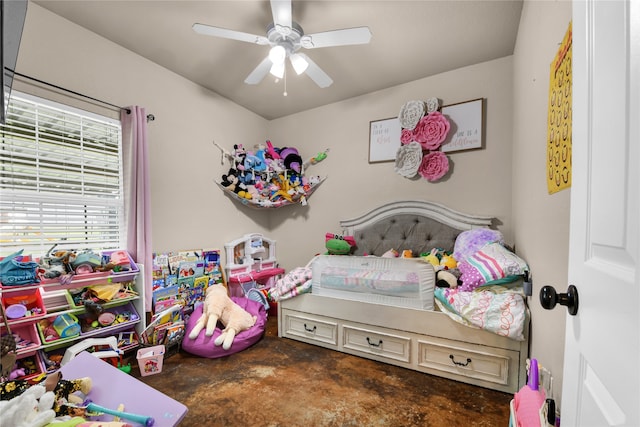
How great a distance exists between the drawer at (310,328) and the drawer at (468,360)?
680 millimetres

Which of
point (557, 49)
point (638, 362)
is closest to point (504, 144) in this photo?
point (557, 49)

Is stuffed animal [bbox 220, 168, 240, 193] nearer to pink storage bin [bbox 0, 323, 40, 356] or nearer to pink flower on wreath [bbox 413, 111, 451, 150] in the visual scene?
pink storage bin [bbox 0, 323, 40, 356]

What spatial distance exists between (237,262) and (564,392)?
2.98 m

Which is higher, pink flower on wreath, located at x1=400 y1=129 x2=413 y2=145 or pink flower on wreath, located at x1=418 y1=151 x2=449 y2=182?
pink flower on wreath, located at x1=400 y1=129 x2=413 y2=145

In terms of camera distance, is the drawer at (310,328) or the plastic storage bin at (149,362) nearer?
the plastic storage bin at (149,362)

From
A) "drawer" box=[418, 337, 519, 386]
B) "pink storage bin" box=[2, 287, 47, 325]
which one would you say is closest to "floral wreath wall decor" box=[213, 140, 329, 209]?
"pink storage bin" box=[2, 287, 47, 325]

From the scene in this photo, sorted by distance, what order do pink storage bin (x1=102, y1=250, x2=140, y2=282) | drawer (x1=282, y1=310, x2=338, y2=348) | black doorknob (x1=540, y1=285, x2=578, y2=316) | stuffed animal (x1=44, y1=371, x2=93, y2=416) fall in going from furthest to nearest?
drawer (x1=282, y1=310, x2=338, y2=348) → pink storage bin (x1=102, y1=250, x2=140, y2=282) → stuffed animal (x1=44, y1=371, x2=93, y2=416) → black doorknob (x1=540, y1=285, x2=578, y2=316)

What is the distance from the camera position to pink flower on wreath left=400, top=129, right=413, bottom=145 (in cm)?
284

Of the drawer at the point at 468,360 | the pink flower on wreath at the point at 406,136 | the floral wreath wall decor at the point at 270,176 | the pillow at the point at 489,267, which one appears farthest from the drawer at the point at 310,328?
the pink flower on wreath at the point at 406,136

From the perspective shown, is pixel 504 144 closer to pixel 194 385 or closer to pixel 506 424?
pixel 506 424

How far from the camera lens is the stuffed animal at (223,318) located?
2.17m

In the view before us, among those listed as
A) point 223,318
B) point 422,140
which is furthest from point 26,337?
point 422,140

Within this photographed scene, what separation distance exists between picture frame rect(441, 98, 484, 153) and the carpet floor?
197 centimetres

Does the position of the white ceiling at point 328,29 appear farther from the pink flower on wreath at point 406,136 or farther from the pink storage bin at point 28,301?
the pink storage bin at point 28,301
